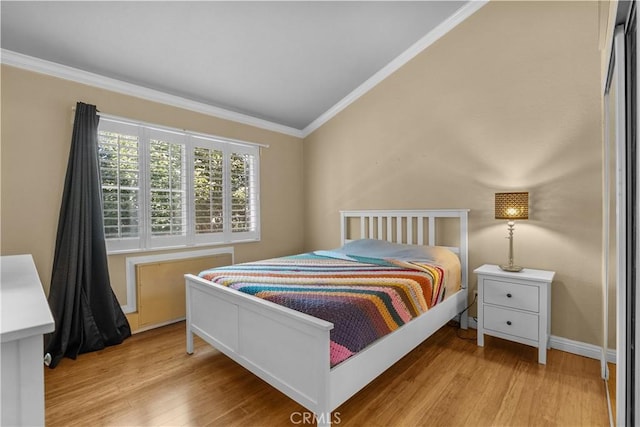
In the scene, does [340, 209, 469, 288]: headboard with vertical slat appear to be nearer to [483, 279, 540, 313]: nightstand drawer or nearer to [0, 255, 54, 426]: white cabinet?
[483, 279, 540, 313]: nightstand drawer

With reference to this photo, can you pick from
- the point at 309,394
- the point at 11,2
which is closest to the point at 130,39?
the point at 11,2

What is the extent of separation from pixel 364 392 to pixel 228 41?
9.56 feet

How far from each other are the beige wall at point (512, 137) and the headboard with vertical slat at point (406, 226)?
3.7 inches

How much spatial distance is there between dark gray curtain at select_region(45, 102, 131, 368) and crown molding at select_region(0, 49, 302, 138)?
288 millimetres

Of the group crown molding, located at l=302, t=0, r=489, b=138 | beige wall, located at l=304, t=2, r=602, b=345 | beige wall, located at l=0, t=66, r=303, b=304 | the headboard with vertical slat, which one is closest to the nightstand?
beige wall, located at l=304, t=2, r=602, b=345

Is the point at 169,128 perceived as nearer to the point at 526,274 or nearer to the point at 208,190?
the point at 208,190

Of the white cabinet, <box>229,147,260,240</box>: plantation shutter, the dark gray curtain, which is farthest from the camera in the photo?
<box>229,147,260,240</box>: plantation shutter

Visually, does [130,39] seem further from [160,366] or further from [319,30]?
[160,366]

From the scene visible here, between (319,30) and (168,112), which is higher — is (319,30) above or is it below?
above

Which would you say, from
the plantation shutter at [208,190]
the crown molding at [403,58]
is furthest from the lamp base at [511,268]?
the plantation shutter at [208,190]

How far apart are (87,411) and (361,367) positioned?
163 cm

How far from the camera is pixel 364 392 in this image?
1.94 m

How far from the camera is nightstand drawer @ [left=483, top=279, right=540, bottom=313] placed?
2.31m

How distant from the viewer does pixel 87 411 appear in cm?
179
